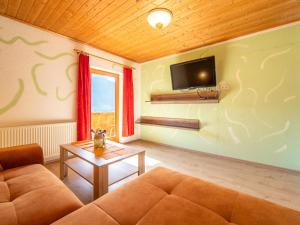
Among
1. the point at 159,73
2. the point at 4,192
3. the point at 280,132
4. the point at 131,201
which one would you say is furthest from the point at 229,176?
the point at 159,73

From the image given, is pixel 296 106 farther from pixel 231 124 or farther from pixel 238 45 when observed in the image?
pixel 238 45

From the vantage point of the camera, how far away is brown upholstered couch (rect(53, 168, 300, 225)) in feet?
2.75

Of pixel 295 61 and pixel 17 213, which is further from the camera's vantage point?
pixel 295 61

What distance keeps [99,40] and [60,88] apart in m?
1.27

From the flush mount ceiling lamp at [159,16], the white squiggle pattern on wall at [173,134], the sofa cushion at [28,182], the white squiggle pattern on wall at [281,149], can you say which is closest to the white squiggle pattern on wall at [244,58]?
the white squiggle pattern on wall at [281,149]

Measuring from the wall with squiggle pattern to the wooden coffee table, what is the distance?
3.74ft

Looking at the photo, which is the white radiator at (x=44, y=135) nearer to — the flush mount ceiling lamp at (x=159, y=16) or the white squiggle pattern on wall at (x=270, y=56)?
the flush mount ceiling lamp at (x=159, y=16)

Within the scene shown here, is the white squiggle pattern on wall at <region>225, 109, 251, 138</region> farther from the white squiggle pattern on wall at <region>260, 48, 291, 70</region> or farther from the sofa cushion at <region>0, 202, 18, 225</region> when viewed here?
the sofa cushion at <region>0, 202, 18, 225</region>

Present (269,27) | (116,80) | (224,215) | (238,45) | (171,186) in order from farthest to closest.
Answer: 1. (116,80)
2. (238,45)
3. (269,27)
4. (171,186)
5. (224,215)

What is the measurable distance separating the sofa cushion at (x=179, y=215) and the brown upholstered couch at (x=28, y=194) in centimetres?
55

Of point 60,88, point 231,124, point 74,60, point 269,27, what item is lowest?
point 231,124

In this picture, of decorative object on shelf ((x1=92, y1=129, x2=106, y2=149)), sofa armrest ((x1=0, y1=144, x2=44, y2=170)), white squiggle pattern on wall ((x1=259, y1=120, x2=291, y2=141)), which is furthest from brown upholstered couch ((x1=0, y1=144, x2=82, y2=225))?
white squiggle pattern on wall ((x1=259, y1=120, x2=291, y2=141))

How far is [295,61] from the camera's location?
2371 mm

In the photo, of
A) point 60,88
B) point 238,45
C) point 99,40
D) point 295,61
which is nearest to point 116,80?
point 99,40
